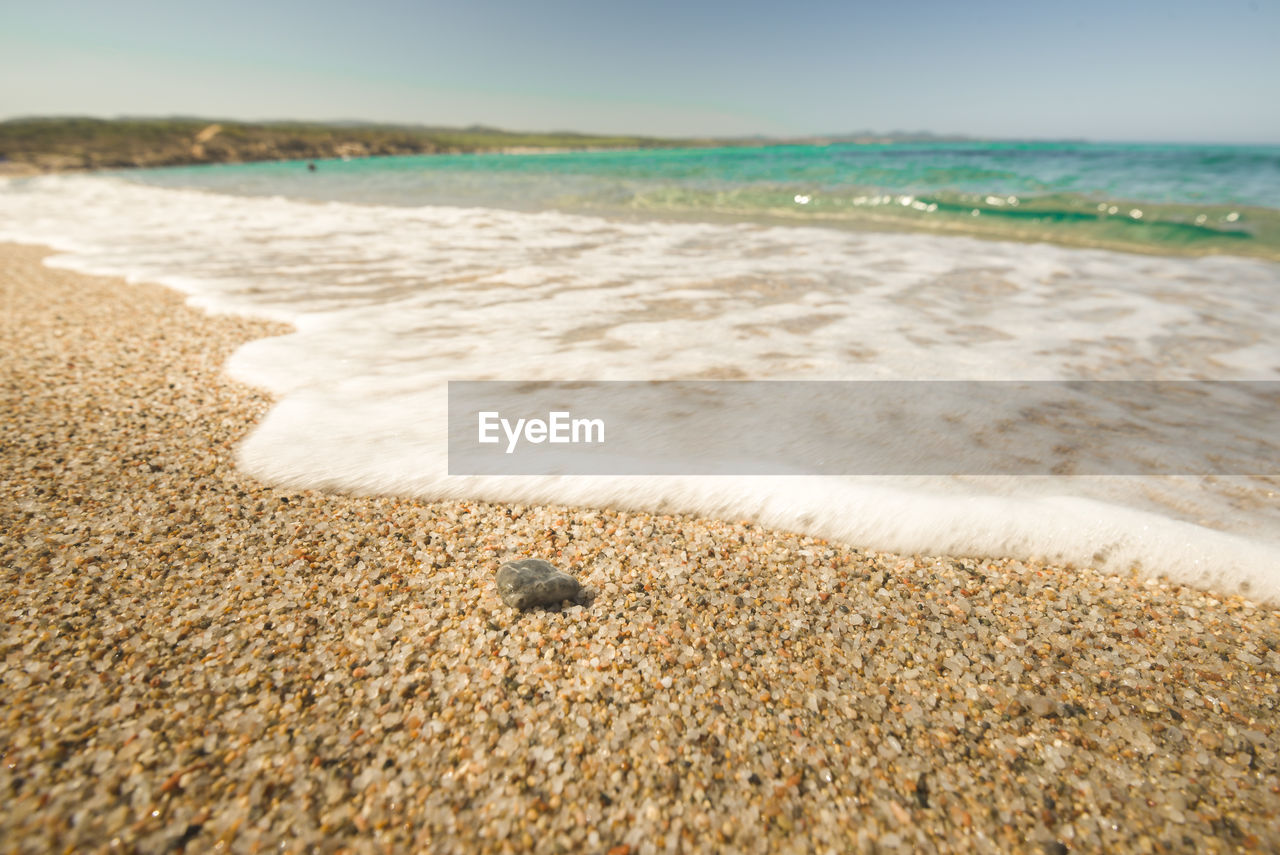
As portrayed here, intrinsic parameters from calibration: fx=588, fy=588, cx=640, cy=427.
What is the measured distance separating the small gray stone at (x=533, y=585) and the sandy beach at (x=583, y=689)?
5 cm

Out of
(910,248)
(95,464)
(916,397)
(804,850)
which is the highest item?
(910,248)

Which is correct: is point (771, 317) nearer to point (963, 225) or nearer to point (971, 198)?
point (963, 225)

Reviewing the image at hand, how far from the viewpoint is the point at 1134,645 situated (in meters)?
1.87

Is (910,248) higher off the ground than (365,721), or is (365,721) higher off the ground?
(910,248)

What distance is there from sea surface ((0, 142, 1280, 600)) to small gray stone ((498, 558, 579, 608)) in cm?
60

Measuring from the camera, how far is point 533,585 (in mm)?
1916

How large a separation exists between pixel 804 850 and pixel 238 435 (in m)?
3.08

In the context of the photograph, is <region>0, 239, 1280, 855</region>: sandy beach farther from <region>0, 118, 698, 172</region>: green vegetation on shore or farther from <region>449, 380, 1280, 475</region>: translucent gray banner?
<region>0, 118, 698, 172</region>: green vegetation on shore

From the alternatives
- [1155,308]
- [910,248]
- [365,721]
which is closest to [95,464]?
[365,721]

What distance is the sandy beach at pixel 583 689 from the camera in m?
1.32

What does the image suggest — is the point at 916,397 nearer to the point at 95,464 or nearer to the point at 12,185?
the point at 95,464

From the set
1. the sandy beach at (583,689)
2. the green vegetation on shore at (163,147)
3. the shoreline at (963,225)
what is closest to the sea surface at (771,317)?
the shoreline at (963,225)

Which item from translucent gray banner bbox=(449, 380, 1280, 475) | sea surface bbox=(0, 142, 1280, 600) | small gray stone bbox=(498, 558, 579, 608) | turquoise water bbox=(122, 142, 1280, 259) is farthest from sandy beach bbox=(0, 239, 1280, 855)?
turquoise water bbox=(122, 142, 1280, 259)

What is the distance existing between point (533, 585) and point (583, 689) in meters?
0.39
